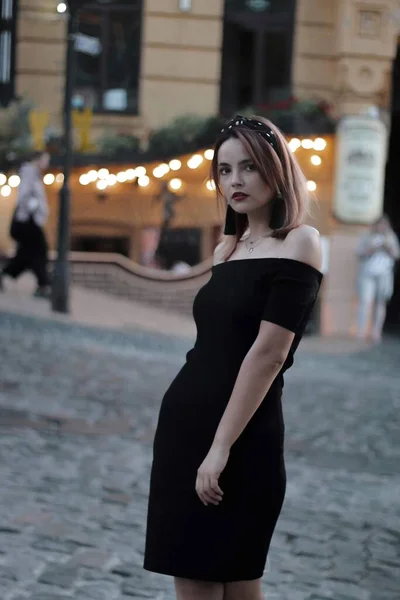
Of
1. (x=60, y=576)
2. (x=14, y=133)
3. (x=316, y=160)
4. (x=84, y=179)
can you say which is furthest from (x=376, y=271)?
(x=60, y=576)

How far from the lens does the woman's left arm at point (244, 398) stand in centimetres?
261

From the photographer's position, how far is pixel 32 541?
4.79 metres

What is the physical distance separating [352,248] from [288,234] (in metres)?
16.3

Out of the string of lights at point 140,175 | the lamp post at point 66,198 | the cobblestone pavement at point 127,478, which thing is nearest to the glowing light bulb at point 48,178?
the string of lights at point 140,175

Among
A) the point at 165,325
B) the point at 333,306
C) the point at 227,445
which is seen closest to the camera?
the point at 227,445

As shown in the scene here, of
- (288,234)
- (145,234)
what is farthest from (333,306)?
(288,234)

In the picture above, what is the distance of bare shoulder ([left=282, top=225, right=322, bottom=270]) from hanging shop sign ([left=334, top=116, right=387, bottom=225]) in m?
16.2

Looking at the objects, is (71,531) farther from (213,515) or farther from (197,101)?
(197,101)

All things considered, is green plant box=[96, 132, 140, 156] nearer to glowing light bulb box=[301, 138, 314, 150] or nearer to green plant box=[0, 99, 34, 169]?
green plant box=[0, 99, 34, 169]

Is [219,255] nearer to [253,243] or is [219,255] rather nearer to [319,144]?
[253,243]

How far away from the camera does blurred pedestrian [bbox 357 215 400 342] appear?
56.6ft

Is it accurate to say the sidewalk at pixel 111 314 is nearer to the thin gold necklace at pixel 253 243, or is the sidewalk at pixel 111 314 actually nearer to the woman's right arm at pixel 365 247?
the woman's right arm at pixel 365 247

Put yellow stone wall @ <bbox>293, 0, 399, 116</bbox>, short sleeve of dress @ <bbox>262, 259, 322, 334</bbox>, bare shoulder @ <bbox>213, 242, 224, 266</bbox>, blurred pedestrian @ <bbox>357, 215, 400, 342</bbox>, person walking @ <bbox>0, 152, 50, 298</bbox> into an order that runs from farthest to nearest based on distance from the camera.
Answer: yellow stone wall @ <bbox>293, 0, 399, 116</bbox>
blurred pedestrian @ <bbox>357, 215, 400, 342</bbox>
person walking @ <bbox>0, 152, 50, 298</bbox>
bare shoulder @ <bbox>213, 242, 224, 266</bbox>
short sleeve of dress @ <bbox>262, 259, 322, 334</bbox>

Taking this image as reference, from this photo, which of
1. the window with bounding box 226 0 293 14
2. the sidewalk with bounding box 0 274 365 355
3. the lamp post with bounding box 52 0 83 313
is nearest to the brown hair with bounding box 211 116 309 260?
the sidewalk with bounding box 0 274 365 355
